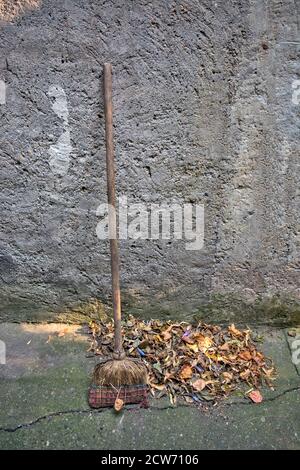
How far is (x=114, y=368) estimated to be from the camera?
7.09ft

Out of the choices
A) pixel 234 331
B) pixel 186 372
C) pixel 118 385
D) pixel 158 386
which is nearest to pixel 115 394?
pixel 118 385

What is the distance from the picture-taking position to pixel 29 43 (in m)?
2.04

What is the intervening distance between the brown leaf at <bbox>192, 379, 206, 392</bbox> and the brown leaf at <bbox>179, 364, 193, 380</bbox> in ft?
0.16

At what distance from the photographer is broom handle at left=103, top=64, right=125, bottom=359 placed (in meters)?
2.02

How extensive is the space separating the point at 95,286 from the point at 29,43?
A: 1.35m

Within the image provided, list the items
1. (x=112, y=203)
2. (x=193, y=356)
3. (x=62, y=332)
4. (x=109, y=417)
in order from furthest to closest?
(x=62, y=332) → (x=193, y=356) → (x=112, y=203) → (x=109, y=417)

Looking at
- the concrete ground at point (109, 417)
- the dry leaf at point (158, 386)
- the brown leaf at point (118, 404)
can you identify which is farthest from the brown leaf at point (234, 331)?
the brown leaf at point (118, 404)

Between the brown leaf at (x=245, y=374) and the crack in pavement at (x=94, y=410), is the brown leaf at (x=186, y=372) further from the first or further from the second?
the brown leaf at (x=245, y=374)

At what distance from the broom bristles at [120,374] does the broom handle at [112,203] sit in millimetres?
52

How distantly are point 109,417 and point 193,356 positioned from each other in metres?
0.57

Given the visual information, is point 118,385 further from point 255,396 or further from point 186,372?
point 255,396


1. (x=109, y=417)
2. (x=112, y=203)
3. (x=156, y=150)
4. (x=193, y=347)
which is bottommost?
(x=109, y=417)
